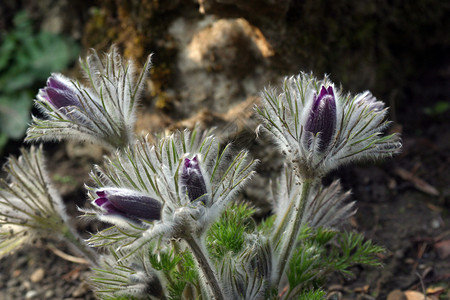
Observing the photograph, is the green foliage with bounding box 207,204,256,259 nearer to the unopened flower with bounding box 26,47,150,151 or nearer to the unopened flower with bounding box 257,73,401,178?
the unopened flower with bounding box 257,73,401,178

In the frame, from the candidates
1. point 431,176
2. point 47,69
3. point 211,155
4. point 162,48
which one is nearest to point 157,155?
point 211,155

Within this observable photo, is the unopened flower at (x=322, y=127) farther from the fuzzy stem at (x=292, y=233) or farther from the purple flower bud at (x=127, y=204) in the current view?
the purple flower bud at (x=127, y=204)

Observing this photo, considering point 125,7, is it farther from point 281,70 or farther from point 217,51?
point 281,70

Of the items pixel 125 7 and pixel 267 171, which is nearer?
pixel 267 171

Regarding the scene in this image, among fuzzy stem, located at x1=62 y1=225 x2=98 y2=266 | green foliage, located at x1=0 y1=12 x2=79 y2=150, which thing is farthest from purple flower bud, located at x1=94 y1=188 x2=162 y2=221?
green foliage, located at x1=0 y1=12 x2=79 y2=150

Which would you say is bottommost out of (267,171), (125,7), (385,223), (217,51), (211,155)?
(385,223)

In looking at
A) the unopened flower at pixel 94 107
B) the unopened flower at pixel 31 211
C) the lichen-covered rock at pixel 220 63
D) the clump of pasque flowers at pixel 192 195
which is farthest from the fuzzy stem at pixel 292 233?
the lichen-covered rock at pixel 220 63

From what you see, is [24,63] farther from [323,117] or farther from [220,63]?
[323,117]
